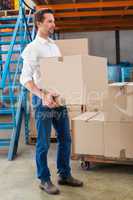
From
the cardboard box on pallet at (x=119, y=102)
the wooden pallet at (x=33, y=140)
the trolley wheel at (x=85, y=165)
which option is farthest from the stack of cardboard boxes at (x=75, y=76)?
the wooden pallet at (x=33, y=140)

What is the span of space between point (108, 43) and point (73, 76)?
629 centimetres

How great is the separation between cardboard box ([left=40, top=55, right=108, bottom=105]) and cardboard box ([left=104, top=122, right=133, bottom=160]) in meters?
0.89

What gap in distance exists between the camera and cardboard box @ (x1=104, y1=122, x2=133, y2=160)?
141 inches

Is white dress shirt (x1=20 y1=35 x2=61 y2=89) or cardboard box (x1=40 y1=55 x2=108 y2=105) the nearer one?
cardboard box (x1=40 y1=55 x2=108 y2=105)

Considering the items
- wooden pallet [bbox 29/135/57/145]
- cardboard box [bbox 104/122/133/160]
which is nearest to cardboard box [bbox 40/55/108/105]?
cardboard box [bbox 104/122/133/160]

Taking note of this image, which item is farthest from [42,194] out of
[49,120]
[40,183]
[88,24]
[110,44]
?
[110,44]

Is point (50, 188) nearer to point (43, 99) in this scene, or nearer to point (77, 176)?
point (77, 176)

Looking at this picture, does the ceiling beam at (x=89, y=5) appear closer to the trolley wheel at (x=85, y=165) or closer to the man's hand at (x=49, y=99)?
the trolley wheel at (x=85, y=165)

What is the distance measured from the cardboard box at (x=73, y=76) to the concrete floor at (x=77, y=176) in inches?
37.7

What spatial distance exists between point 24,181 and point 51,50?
→ 142 cm

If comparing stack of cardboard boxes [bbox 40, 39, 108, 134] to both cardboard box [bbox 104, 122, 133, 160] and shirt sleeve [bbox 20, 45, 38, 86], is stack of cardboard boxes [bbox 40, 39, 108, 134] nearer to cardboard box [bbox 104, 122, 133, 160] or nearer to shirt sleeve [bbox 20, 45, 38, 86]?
shirt sleeve [bbox 20, 45, 38, 86]

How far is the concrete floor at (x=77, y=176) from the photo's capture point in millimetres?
3102

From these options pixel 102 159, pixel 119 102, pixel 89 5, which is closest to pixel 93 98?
pixel 119 102

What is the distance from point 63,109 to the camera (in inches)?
122
